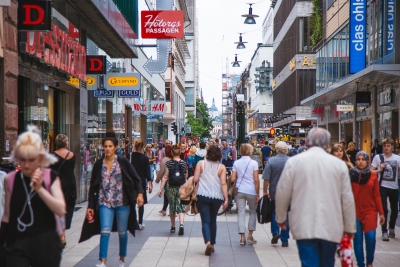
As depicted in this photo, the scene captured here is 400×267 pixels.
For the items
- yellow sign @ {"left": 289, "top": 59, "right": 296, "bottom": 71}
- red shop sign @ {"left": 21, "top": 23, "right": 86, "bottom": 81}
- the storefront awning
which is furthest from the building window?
red shop sign @ {"left": 21, "top": 23, "right": 86, "bottom": 81}

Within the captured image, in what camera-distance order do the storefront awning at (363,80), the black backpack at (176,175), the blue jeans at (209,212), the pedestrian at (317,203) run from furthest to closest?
the storefront awning at (363,80) < the black backpack at (176,175) < the blue jeans at (209,212) < the pedestrian at (317,203)

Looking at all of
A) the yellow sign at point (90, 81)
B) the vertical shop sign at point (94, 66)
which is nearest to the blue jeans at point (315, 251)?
the vertical shop sign at point (94, 66)

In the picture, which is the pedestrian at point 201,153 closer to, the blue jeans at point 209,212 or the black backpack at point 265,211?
the black backpack at point 265,211

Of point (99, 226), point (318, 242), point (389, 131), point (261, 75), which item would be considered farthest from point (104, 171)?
point (261, 75)

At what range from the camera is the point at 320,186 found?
20.6ft

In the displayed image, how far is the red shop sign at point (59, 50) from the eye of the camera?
12812 millimetres

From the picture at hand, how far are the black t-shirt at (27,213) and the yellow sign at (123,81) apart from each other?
57.1 feet

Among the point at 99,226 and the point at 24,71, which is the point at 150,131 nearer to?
the point at 24,71

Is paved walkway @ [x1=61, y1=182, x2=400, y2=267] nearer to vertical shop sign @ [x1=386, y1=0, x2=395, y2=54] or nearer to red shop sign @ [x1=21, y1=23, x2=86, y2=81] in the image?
red shop sign @ [x1=21, y1=23, x2=86, y2=81]

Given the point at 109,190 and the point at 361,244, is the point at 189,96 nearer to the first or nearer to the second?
the point at 109,190

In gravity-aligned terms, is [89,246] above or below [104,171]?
below

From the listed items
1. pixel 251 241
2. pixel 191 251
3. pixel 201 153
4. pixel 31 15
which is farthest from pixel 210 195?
pixel 201 153

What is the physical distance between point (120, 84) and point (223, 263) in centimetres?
1362

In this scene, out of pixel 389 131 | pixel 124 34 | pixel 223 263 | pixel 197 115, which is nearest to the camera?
pixel 223 263
